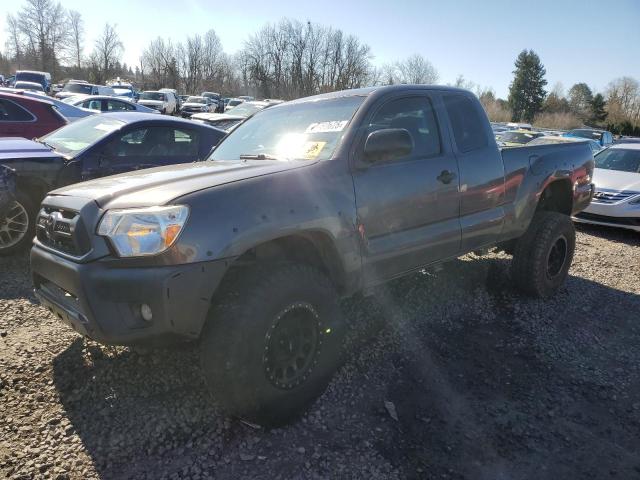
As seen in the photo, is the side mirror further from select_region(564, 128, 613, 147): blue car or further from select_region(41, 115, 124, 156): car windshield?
select_region(564, 128, 613, 147): blue car

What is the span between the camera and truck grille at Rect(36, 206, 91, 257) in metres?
2.44

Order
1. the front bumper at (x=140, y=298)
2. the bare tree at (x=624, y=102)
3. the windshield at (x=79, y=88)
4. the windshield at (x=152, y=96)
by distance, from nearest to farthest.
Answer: the front bumper at (x=140, y=298), the windshield at (x=79, y=88), the windshield at (x=152, y=96), the bare tree at (x=624, y=102)

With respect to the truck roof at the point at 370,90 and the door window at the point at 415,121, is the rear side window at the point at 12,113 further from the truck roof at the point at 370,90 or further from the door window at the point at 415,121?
the door window at the point at 415,121

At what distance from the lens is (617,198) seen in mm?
8148

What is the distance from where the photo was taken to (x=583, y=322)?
14.4ft

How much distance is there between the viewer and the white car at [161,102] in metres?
26.8

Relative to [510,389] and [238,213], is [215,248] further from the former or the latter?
[510,389]

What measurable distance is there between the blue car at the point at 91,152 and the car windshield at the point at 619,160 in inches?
313

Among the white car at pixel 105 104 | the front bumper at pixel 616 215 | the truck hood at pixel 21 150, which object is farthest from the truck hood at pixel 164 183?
the white car at pixel 105 104

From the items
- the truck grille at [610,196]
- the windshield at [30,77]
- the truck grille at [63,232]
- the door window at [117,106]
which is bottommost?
the truck grille at [610,196]

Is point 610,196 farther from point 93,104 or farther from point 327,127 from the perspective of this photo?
point 93,104

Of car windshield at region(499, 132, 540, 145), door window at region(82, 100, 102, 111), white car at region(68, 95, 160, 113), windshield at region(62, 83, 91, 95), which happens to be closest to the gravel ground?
car windshield at region(499, 132, 540, 145)

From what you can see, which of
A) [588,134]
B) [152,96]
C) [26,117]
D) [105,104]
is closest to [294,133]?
[26,117]

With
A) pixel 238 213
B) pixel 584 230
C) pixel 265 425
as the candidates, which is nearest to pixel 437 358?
pixel 265 425
